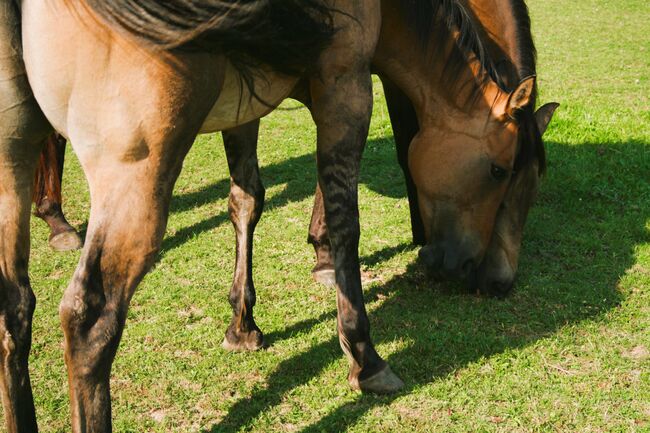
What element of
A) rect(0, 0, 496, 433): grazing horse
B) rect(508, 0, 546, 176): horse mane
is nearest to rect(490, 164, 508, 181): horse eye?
rect(508, 0, 546, 176): horse mane

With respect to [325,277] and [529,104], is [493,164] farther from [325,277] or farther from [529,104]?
[325,277]

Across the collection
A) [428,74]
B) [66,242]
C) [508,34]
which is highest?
[508,34]

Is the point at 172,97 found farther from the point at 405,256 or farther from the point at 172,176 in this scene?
the point at 405,256

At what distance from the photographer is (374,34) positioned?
11.5 feet

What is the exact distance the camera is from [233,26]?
2648 millimetres

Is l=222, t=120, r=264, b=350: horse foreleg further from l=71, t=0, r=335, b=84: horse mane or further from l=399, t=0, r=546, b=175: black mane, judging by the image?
Result: l=71, t=0, r=335, b=84: horse mane

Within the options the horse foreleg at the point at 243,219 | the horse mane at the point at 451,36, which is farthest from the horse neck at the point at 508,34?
the horse foreleg at the point at 243,219

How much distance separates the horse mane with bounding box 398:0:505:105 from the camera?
3.82 m

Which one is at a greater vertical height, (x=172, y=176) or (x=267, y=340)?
(x=172, y=176)

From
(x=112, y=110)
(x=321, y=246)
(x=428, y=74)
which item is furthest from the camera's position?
(x=321, y=246)

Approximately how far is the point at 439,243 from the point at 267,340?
1150 mm

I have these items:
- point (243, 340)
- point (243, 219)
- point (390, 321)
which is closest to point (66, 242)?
point (243, 219)

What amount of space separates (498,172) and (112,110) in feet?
7.73

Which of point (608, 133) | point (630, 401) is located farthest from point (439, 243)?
point (608, 133)
